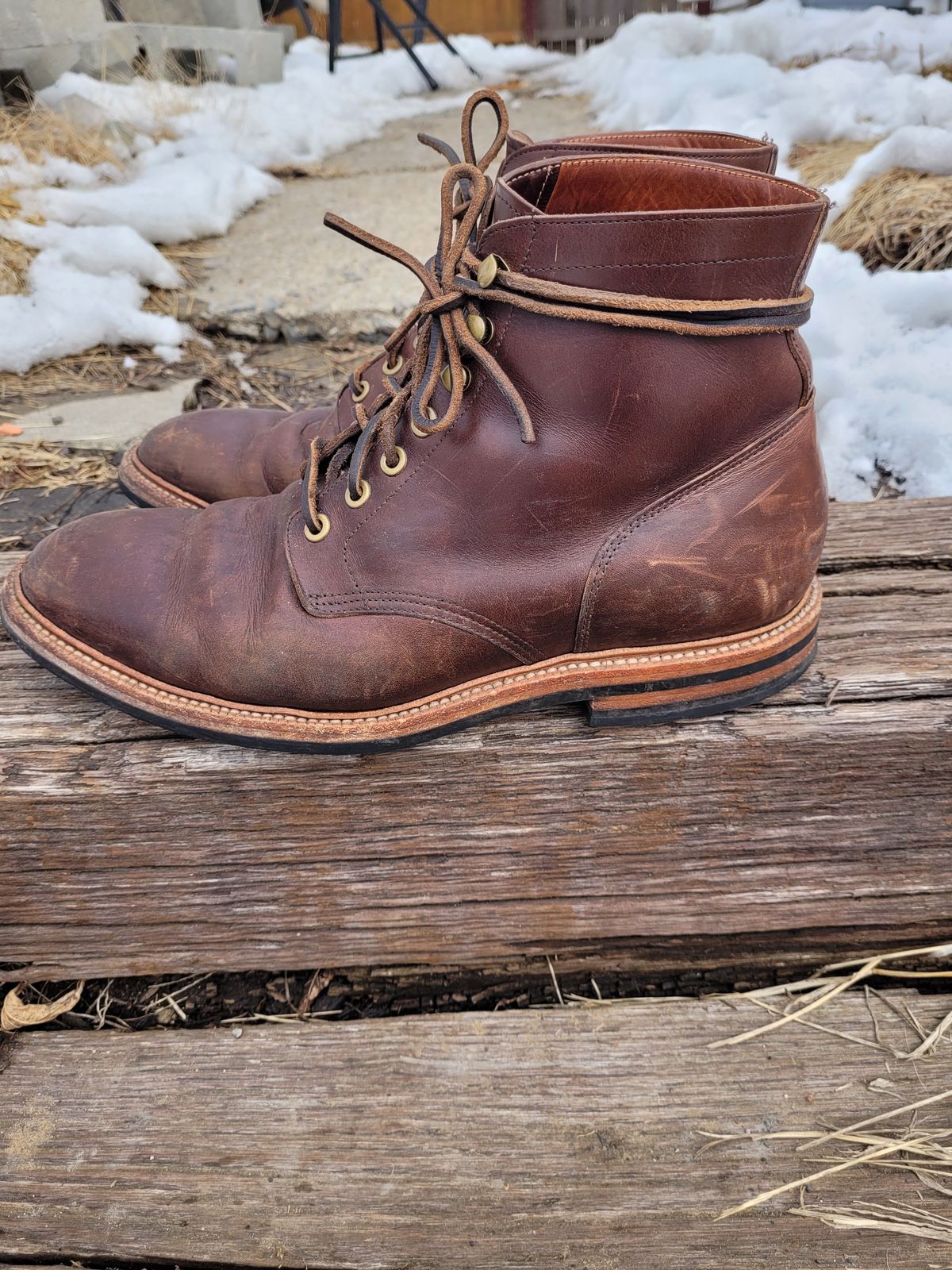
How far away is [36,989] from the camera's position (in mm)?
1369

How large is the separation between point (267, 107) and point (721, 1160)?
7290 mm

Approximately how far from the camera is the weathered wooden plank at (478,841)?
3.96 ft

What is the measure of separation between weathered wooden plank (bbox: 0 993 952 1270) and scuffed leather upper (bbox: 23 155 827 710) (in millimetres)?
505

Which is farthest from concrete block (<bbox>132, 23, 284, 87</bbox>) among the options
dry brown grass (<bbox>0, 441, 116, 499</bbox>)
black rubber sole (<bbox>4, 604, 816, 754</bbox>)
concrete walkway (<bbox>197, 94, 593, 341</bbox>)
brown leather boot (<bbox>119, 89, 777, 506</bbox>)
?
black rubber sole (<bbox>4, 604, 816, 754</bbox>)

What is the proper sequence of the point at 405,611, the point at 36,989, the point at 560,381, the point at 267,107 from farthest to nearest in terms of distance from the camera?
1. the point at 267,107
2. the point at 36,989
3. the point at 405,611
4. the point at 560,381

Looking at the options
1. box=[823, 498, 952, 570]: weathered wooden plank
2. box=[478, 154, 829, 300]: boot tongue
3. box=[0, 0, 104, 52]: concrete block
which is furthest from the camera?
box=[0, 0, 104, 52]: concrete block

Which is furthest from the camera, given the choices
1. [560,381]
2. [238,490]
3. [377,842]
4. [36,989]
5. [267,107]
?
[267,107]

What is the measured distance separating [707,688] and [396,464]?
53 centimetres

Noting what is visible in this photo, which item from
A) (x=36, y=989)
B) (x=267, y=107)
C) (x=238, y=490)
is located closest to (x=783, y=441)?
(x=238, y=490)

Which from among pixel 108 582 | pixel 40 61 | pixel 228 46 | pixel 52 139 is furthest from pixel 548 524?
pixel 228 46

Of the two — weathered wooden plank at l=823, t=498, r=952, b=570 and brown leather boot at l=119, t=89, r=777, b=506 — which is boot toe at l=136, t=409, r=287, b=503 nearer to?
brown leather boot at l=119, t=89, r=777, b=506

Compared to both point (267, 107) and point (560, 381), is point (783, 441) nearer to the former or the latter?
point (560, 381)

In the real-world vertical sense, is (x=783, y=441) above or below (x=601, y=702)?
above

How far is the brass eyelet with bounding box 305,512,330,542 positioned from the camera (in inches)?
44.7
